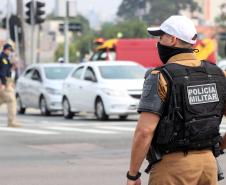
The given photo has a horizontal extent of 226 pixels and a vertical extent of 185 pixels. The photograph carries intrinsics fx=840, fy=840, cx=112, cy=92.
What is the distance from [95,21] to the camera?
87.7 meters

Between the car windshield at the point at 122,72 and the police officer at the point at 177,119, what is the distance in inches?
616

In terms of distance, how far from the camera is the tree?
11144 centimetres

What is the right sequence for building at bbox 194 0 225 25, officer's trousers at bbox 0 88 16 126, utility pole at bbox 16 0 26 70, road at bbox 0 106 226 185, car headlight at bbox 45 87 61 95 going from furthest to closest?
building at bbox 194 0 225 25
utility pole at bbox 16 0 26 70
car headlight at bbox 45 87 61 95
officer's trousers at bbox 0 88 16 126
road at bbox 0 106 226 185

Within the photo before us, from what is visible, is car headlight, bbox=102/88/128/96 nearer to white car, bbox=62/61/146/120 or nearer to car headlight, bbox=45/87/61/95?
white car, bbox=62/61/146/120

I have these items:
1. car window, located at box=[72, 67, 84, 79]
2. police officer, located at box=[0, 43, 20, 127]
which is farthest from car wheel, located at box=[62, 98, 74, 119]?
police officer, located at box=[0, 43, 20, 127]

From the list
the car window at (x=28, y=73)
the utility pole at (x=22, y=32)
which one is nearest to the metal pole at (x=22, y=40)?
the utility pole at (x=22, y=32)

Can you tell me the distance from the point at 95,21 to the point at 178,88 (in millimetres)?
83280

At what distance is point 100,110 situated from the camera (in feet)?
66.7

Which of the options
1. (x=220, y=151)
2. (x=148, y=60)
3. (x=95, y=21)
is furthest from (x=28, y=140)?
(x=95, y=21)

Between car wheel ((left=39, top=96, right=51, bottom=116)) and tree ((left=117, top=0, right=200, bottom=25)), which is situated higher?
car wheel ((left=39, top=96, right=51, bottom=116))

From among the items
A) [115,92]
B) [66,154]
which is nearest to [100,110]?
[115,92]

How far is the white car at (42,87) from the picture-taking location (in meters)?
23.8

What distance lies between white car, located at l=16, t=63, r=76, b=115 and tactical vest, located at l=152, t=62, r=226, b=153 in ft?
61.6

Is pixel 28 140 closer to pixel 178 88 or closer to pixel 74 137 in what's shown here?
pixel 74 137
